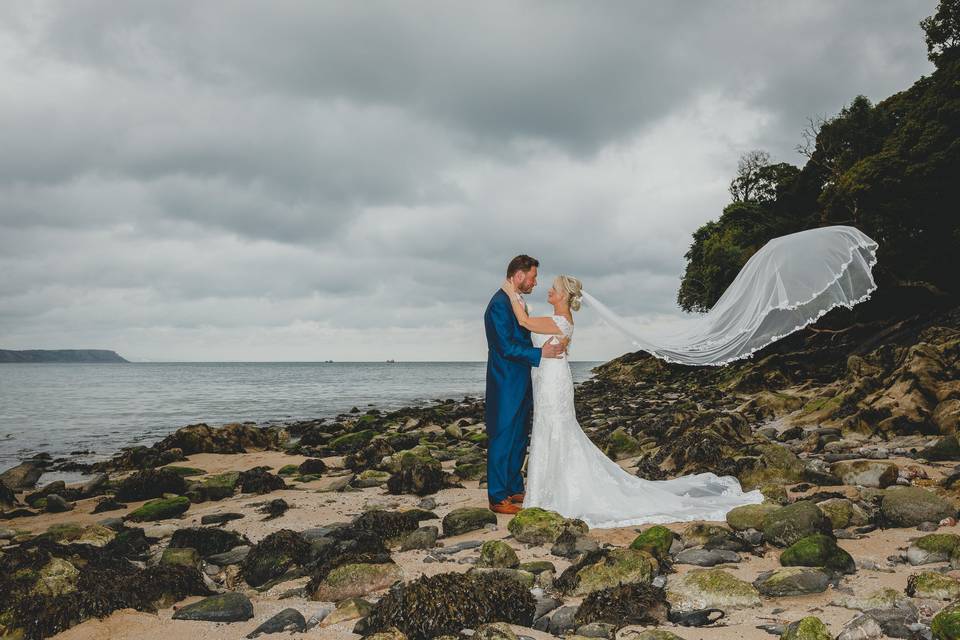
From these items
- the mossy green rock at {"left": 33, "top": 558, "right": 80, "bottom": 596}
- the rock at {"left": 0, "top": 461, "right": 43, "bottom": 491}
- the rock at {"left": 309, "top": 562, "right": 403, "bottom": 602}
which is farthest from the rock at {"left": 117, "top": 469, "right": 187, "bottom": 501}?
the rock at {"left": 309, "top": 562, "right": 403, "bottom": 602}

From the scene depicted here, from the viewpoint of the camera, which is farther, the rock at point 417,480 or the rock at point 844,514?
the rock at point 417,480

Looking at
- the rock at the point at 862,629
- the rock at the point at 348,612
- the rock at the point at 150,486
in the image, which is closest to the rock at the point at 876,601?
the rock at the point at 862,629

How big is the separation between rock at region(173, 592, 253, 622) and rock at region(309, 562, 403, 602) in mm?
569

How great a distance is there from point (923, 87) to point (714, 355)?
26.8 m

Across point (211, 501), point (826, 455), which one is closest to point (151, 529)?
point (211, 501)

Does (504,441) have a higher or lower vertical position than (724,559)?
higher

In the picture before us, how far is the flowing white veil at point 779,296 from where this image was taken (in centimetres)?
746

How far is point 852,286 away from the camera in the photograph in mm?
7535

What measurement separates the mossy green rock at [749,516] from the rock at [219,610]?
4.97 metres

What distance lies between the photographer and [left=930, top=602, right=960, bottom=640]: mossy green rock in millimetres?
3436

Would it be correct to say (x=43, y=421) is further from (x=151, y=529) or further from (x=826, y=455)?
(x=826, y=455)

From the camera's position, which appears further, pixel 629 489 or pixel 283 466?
pixel 283 466

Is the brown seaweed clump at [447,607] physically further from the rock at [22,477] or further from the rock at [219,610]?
the rock at [22,477]

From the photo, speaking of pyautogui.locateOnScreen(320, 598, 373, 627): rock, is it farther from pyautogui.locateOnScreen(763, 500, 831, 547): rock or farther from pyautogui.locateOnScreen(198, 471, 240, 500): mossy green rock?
pyautogui.locateOnScreen(198, 471, 240, 500): mossy green rock
